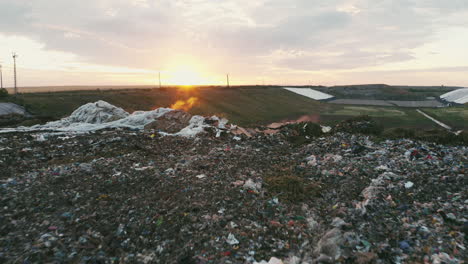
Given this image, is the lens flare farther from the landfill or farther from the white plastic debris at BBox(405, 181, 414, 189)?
the white plastic debris at BBox(405, 181, 414, 189)

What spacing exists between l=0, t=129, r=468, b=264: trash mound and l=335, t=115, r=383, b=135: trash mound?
109 inches

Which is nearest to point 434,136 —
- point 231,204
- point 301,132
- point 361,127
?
point 361,127

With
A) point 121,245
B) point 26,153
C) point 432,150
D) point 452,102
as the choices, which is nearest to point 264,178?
point 121,245

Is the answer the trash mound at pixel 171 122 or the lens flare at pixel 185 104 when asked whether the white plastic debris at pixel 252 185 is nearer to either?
the trash mound at pixel 171 122

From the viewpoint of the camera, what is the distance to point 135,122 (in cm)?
1177

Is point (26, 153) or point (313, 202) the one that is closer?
point (313, 202)

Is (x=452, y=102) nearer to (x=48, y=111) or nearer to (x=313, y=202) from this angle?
(x=313, y=202)

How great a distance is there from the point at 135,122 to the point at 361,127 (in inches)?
425

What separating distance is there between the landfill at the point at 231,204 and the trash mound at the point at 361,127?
7.55 feet

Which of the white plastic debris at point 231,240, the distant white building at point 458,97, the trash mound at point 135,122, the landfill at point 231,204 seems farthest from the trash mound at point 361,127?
the distant white building at point 458,97

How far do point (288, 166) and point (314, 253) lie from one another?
12.6ft

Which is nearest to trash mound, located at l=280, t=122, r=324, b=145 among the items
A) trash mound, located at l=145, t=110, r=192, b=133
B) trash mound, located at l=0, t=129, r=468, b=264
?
trash mound, located at l=0, t=129, r=468, b=264

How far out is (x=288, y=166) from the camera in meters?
7.21

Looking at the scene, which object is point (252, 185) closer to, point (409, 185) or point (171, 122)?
point (409, 185)
